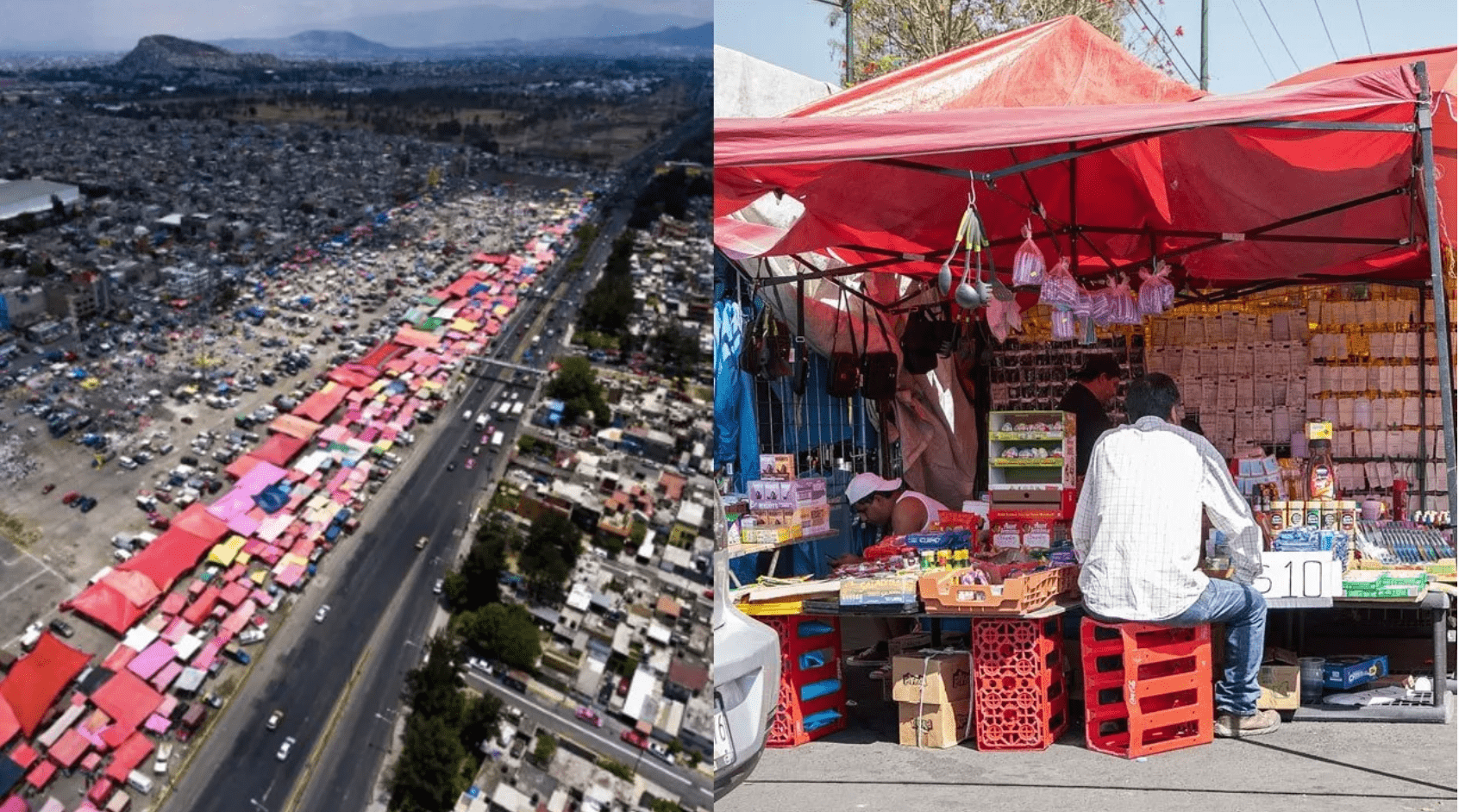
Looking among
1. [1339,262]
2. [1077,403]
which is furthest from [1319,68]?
[1077,403]

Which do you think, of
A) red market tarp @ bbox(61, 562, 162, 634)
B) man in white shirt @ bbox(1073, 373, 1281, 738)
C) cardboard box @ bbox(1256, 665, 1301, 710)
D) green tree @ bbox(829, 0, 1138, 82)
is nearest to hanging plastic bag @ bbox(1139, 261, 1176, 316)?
man in white shirt @ bbox(1073, 373, 1281, 738)

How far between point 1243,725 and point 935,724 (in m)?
0.71

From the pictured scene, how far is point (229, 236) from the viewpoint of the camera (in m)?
3.23

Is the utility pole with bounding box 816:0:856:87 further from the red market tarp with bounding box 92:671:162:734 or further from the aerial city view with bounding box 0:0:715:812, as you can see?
the red market tarp with bounding box 92:671:162:734

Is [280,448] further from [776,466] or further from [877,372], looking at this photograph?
[877,372]

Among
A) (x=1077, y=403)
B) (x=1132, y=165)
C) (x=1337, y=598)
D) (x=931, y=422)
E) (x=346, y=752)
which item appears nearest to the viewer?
(x=346, y=752)

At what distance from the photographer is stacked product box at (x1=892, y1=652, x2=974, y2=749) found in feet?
11.1

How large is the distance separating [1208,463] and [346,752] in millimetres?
1989

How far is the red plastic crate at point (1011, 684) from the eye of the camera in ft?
10.9

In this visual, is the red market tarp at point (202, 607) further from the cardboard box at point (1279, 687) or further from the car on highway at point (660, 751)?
the cardboard box at point (1279, 687)

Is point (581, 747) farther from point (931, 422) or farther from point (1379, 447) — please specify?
point (1379, 447)

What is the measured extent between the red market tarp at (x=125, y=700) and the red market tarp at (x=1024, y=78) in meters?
2.04

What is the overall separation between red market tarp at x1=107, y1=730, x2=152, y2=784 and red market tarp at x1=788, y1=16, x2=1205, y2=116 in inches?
83.0

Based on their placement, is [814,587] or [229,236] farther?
[814,587]
